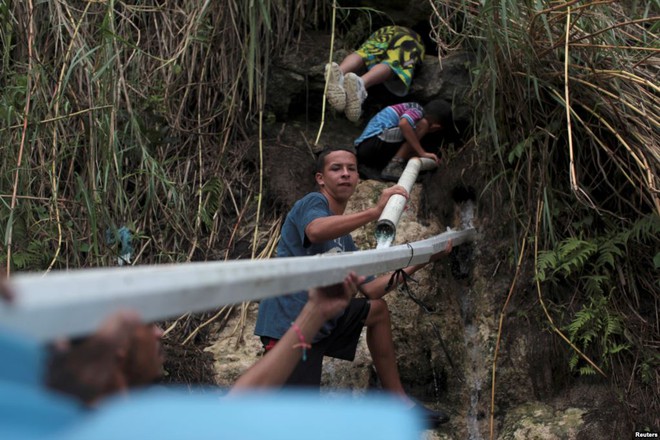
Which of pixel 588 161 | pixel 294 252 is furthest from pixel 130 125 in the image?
pixel 588 161

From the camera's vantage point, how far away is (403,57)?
214 inches

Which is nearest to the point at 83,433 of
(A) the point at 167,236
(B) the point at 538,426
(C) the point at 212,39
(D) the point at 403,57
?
(B) the point at 538,426

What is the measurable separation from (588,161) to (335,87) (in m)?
1.61

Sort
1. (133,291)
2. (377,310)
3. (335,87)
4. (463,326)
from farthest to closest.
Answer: (335,87)
(463,326)
(377,310)
(133,291)

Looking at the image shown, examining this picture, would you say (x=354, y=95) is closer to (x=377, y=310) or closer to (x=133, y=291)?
(x=377, y=310)

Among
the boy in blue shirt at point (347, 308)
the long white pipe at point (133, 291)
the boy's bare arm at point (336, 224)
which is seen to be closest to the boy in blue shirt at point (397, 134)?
the boy in blue shirt at point (347, 308)

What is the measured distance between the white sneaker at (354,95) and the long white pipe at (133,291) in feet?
11.6

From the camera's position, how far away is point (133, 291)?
3.40 ft

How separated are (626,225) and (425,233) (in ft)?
3.91

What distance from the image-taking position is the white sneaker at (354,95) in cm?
518

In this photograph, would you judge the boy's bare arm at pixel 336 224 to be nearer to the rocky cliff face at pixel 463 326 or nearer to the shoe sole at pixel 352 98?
the rocky cliff face at pixel 463 326

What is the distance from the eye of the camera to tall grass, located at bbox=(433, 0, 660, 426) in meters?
3.88

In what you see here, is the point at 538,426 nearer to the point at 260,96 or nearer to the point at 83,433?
the point at 260,96

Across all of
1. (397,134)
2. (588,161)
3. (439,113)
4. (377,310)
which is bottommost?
(377,310)
